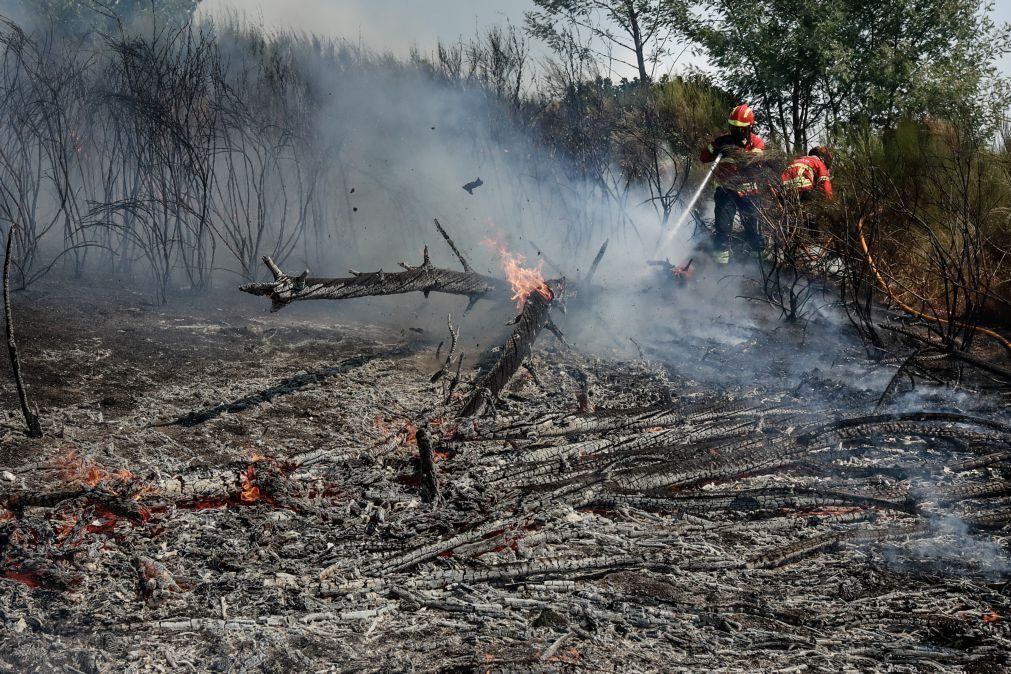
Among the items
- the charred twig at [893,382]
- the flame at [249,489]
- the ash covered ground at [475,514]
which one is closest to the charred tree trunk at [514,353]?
the ash covered ground at [475,514]

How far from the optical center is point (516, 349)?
595 cm

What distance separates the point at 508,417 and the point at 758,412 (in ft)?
5.59

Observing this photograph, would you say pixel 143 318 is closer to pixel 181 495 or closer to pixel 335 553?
pixel 181 495

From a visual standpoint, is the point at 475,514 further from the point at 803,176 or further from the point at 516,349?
the point at 803,176

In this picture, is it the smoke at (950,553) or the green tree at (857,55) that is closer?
the smoke at (950,553)

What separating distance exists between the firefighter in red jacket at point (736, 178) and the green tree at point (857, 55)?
23.6 feet

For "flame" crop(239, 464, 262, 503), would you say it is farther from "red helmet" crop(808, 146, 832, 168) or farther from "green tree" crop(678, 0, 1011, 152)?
"green tree" crop(678, 0, 1011, 152)

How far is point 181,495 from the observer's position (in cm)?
374

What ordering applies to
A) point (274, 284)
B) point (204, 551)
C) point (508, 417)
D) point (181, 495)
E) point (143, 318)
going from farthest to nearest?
1. point (143, 318)
2. point (508, 417)
3. point (274, 284)
4. point (181, 495)
5. point (204, 551)

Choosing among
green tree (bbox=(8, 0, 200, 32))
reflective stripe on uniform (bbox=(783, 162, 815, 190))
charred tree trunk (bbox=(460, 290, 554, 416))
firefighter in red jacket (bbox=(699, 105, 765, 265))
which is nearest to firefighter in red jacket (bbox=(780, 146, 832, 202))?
reflective stripe on uniform (bbox=(783, 162, 815, 190))

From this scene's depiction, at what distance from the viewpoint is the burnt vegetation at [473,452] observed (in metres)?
2.77

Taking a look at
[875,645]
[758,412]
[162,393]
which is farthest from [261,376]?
[875,645]

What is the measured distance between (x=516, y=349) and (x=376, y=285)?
1.21 m

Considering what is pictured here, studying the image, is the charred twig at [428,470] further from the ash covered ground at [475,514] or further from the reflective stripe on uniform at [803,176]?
the reflective stripe on uniform at [803,176]
